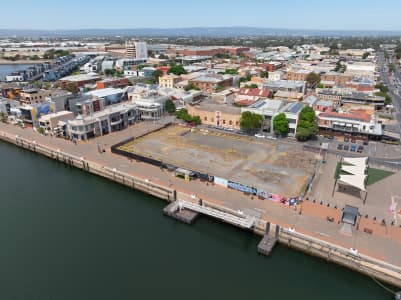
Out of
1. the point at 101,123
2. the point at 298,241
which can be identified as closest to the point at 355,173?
the point at 298,241

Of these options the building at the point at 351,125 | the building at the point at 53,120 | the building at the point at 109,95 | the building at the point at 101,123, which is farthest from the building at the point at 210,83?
the building at the point at 53,120

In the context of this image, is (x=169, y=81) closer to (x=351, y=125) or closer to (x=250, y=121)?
(x=250, y=121)

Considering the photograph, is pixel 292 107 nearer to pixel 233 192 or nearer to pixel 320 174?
pixel 320 174

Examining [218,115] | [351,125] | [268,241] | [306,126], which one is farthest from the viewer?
[218,115]

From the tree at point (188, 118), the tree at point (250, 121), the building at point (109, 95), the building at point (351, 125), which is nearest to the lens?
the building at point (351, 125)

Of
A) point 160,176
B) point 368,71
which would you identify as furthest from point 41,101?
point 368,71

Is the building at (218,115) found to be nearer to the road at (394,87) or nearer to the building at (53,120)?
the building at (53,120)
